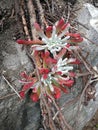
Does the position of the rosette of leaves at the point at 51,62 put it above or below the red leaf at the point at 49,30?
below

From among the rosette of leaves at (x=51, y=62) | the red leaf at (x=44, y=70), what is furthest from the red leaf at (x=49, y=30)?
the red leaf at (x=44, y=70)

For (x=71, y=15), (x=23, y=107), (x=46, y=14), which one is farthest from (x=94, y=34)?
(x=23, y=107)

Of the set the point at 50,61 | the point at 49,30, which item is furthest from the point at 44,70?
the point at 49,30

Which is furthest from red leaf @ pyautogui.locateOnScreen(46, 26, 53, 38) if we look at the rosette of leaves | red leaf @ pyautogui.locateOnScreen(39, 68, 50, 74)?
red leaf @ pyautogui.locateOnScreen(39, 68, 50, 74)

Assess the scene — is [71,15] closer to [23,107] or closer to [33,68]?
[33,68]

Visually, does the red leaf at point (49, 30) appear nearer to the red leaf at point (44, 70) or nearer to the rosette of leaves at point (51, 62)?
the rosette of leaves at point (51, 62)

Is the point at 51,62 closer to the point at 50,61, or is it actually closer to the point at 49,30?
the point at 50,61

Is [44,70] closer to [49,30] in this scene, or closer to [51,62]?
[51,62]

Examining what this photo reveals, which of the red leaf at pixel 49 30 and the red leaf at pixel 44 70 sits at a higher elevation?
the red leaf at pixel 49 30

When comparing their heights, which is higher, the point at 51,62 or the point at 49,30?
the point at 49,30

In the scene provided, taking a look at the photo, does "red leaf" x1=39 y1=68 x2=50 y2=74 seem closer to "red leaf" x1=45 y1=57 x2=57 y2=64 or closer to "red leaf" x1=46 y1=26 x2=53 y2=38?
"red leaf" x1=45 y1=57 x2=57 y2=64

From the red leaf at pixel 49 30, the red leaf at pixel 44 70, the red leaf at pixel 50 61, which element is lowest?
the red leaf at pixel 44 70
